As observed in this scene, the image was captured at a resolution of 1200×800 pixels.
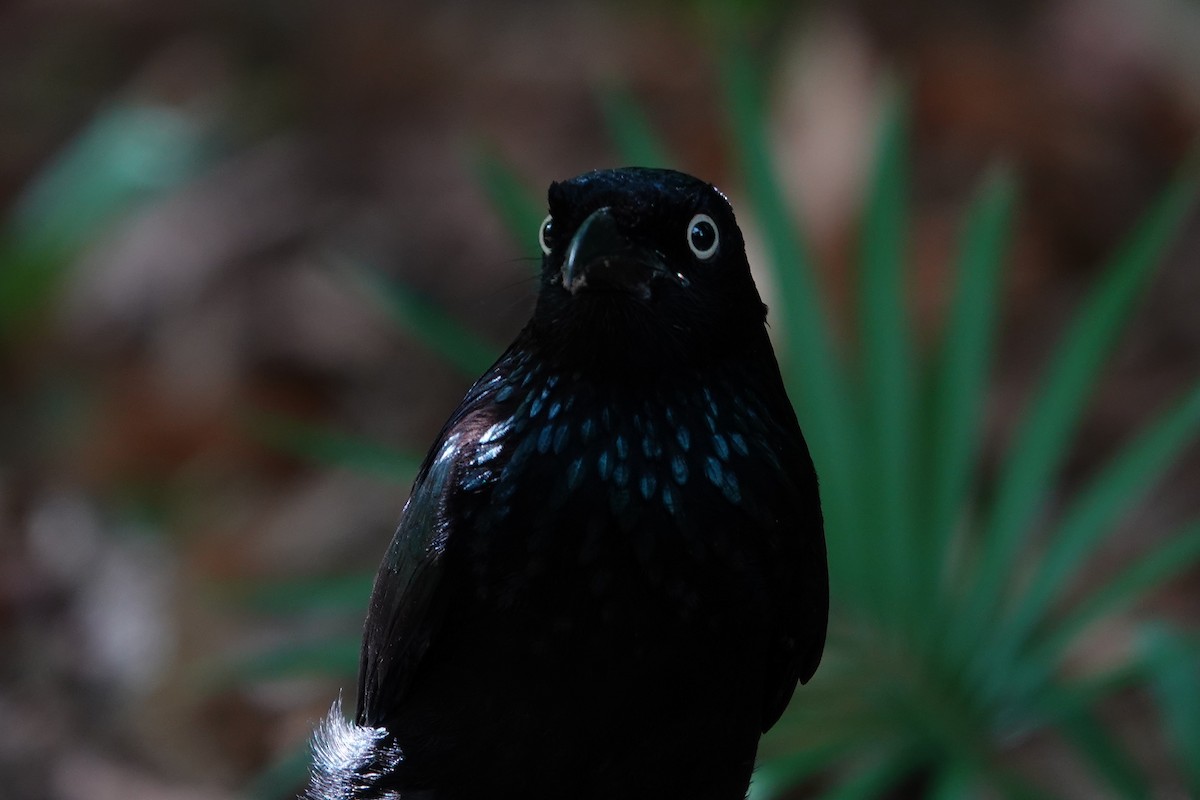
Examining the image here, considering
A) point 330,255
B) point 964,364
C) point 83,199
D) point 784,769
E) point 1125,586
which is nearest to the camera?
point 784,769

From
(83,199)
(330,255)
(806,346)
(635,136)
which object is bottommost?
(806,346)

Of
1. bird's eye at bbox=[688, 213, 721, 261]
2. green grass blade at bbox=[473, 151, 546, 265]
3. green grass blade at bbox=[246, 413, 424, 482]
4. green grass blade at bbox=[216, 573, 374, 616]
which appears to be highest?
green grass blade at bbox=[473, 151, 546, 265]

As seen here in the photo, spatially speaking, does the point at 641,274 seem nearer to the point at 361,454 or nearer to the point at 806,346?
the point at 806,346

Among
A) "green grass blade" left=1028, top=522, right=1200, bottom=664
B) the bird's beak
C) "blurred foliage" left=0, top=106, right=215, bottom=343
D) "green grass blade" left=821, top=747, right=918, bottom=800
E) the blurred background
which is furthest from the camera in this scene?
"blurred foliage" left=0, top=106, right=215, bottom=343

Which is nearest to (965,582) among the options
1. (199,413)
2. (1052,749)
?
(1052,749)

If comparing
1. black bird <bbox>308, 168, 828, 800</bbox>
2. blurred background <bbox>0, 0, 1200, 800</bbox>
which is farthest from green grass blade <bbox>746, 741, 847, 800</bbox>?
blurred background <bbox>0, 0, 1200, 800</bbox>

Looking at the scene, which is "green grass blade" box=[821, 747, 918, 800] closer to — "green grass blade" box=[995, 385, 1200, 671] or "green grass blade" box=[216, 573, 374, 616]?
"green grass blade" box=[995, 385, 1200, 671]

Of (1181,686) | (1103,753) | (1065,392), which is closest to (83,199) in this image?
(1065,392)

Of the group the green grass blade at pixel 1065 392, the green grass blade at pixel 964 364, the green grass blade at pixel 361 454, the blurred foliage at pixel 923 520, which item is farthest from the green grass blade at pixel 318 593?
the green grass blade at pixel 1065 392

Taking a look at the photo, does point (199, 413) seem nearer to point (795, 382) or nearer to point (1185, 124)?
point (795, 382)
